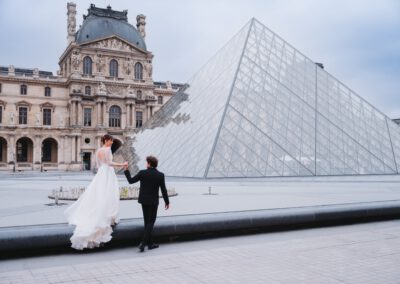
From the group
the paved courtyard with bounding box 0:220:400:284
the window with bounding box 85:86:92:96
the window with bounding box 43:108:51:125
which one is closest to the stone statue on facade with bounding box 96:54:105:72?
the window with bounding box 85:86:92:96

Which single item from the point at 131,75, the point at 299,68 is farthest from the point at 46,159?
the point at 299,68

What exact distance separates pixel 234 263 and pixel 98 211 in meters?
1.83

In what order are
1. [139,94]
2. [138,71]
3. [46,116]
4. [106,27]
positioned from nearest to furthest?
1. [46,116]
2. [106,27]
3. [139,94]
4. [138,71]

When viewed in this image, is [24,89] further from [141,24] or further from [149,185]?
[149,185]

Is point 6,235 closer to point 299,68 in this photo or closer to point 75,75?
point 299,68

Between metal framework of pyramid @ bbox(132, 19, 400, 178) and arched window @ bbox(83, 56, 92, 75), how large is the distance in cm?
2986

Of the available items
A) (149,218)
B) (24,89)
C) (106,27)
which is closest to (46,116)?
(24,89)

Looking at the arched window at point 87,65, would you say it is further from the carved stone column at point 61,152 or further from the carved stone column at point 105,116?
the carved stone column at point 61,152

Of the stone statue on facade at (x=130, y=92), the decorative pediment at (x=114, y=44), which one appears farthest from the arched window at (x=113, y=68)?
the stone statue on facade at (x=130, y=92)

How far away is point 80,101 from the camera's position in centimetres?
5441

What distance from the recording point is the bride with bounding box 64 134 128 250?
5.30 m

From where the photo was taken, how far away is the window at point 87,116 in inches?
2176

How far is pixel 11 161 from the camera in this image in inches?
1956

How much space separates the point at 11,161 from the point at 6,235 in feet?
160
